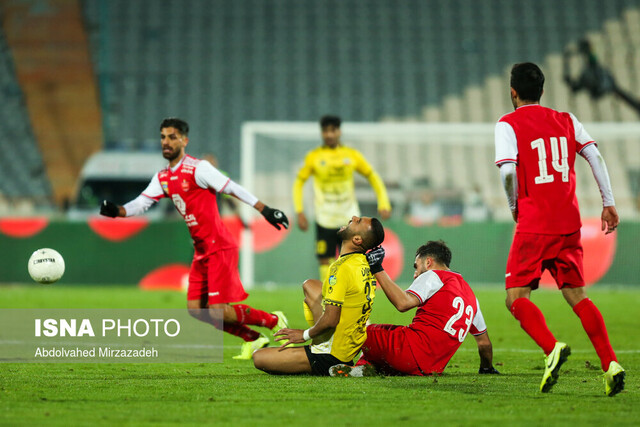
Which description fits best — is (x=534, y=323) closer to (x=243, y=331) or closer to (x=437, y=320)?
(x=437, y=320)

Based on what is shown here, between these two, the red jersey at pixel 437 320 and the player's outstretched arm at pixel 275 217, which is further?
the player's outstretched arm at pixel 275 217

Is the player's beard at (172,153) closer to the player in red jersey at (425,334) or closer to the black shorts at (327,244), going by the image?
the player in red jersey at (425,334)

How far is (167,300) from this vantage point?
1312cm

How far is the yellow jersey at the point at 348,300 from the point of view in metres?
5.43

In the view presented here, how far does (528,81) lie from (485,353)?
1953mm

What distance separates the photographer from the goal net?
16.6 meters

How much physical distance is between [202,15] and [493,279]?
1622cm

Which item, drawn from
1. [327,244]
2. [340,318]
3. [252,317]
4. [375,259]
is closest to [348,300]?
[340,318]

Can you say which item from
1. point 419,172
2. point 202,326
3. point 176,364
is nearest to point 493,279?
point 419,172

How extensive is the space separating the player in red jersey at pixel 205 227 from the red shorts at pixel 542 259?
2449 mm

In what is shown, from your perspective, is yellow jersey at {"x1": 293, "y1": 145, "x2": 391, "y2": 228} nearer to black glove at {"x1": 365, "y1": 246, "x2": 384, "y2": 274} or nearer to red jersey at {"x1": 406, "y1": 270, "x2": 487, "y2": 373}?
red jersey at {"x1": 406, "y1": 270, "x2": 487, "y2": 373}

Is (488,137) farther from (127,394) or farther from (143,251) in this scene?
(127,394)

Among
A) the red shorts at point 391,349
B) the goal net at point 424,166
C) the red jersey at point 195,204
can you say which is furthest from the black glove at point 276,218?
the goal net at point 424,166

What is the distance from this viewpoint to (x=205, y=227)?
7.06 metres
